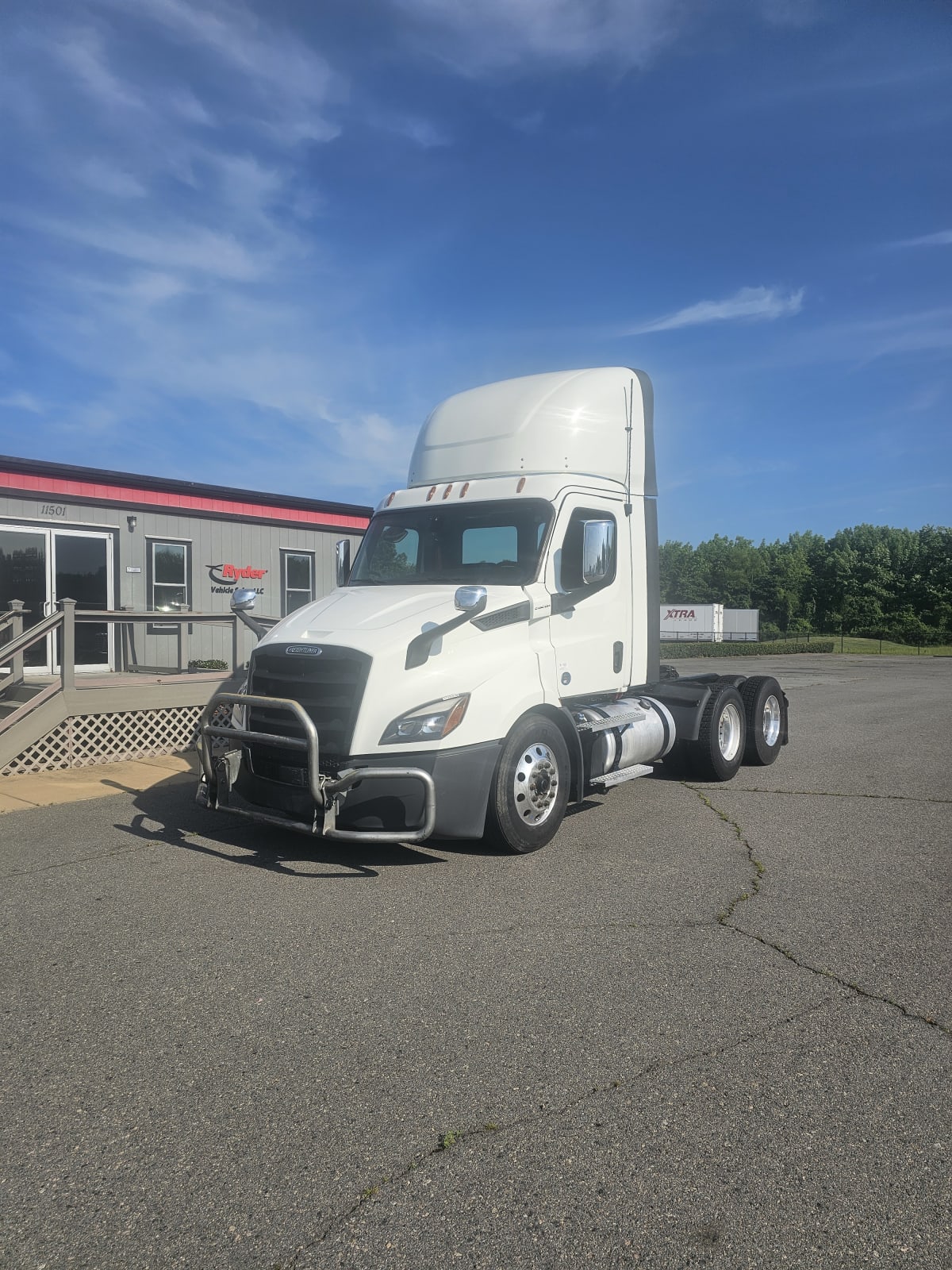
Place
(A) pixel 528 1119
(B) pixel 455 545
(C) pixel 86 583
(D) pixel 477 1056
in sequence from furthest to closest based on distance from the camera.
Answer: (C) pixel 86 583 < (B) pixel 455 545 < (D) pixel 477 1056 < (A) pixel 528 1119

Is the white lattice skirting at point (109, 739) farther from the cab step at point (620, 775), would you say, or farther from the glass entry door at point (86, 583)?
the glass entry door at point (86, 583)

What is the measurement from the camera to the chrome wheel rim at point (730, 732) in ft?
29.8

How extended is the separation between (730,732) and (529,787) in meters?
3.72

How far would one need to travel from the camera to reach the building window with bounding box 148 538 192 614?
53.0ft

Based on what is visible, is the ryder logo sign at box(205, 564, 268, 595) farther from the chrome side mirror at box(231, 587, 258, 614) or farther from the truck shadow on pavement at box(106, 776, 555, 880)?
the truck shadow on pavement at box(106, 776, 555, 880)

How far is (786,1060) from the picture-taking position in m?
3.34

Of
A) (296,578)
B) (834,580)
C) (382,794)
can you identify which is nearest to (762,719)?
(382,794)

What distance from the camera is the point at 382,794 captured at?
561cm

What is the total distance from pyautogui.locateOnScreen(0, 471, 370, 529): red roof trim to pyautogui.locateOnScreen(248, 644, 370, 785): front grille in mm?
9940

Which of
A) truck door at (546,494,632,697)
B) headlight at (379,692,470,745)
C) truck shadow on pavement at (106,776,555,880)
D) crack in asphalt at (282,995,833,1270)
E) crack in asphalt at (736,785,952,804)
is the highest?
truck door at (546,494,632,697)

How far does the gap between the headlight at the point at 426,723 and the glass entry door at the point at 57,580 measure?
10.1 meters

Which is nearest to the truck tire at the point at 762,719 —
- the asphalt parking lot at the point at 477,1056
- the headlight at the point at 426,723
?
the asphalt parking lot at the point at 477,1056

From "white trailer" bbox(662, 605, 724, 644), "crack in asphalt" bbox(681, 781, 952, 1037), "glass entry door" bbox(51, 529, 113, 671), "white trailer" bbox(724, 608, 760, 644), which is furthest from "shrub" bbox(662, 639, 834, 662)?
"crack in asphalt" bbox(681, 781, 952, 1037)

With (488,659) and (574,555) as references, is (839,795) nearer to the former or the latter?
(574,555)
